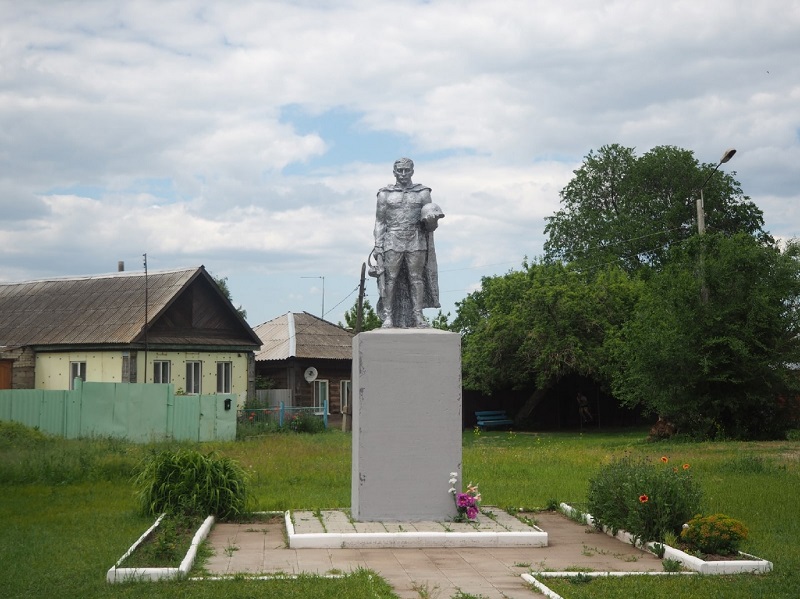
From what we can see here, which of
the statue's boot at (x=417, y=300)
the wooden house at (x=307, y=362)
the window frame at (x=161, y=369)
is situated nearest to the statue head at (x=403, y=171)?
the statue's boot at (x=417, y=300)

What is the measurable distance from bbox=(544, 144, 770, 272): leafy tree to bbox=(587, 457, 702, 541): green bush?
1364 inches

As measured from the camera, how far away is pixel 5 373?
31.0 meters

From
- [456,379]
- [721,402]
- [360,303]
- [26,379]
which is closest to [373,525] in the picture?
[456,379]

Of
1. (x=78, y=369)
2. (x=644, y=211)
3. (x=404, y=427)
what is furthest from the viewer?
(x=644, y=211)

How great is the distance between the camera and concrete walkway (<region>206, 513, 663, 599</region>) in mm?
8281

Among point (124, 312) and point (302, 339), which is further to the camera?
point (302, 339)

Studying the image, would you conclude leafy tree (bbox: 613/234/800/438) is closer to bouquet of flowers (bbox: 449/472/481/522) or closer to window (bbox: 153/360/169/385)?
window (bbox: 153/360/169/385)

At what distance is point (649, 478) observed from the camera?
10445 mm

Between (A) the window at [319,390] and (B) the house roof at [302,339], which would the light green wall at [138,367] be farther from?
(A) the window at [319,390]

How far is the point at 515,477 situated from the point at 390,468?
6.03 meters

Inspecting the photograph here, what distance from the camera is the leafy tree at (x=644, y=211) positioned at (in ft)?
152

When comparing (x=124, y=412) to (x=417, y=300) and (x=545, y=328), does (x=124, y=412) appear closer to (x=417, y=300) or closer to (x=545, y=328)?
(x=545, y=328)

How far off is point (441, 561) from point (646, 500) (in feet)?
7.36

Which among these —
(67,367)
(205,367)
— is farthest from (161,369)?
(67,367)
